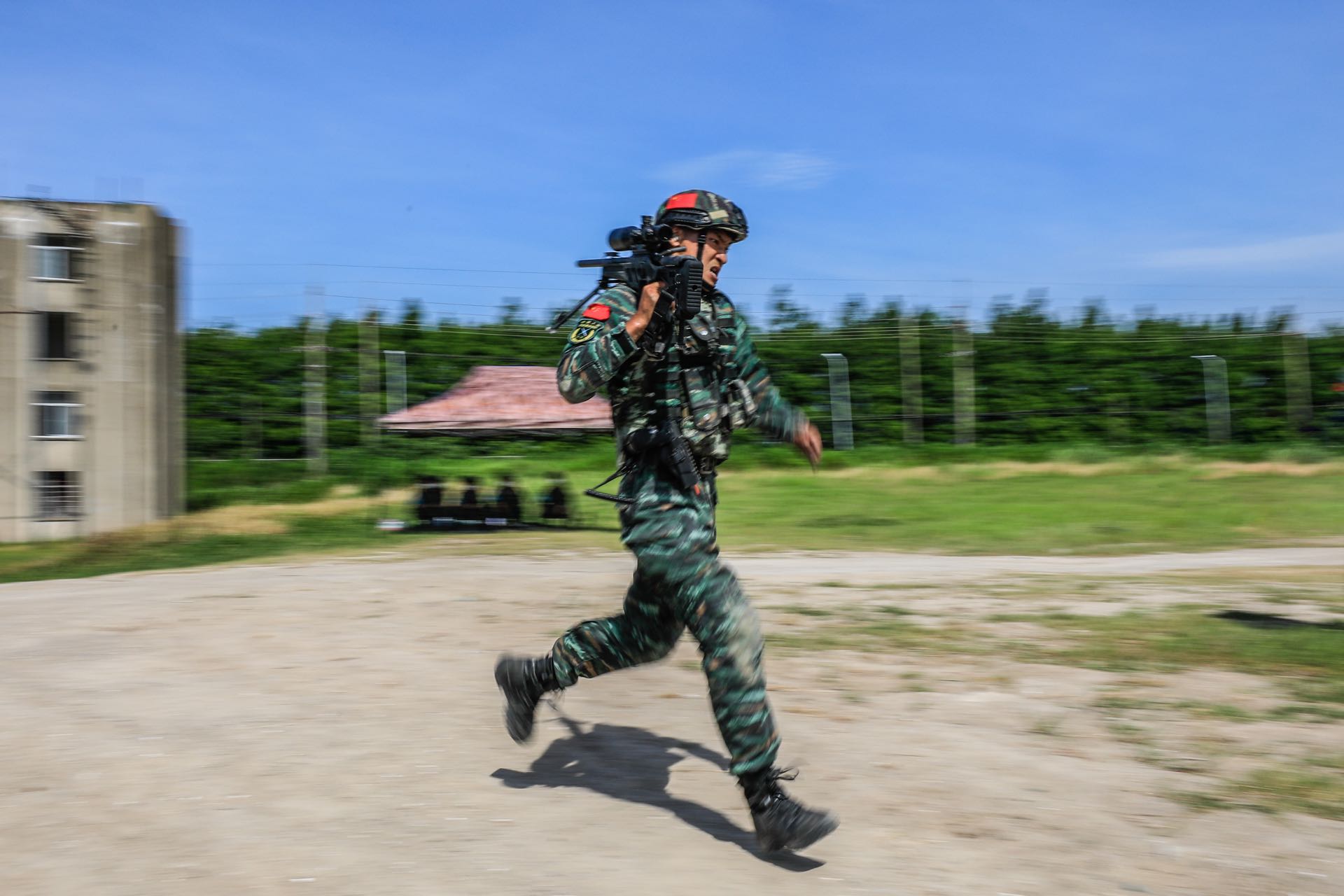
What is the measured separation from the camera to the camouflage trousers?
350 centimetres

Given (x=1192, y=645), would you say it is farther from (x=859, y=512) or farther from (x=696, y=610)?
(x=859, y=512)

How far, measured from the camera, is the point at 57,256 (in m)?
18.8

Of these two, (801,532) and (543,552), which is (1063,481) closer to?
(801,532)

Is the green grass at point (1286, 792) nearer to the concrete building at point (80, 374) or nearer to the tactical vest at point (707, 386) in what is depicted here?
the tactical vest at point (707, 386)

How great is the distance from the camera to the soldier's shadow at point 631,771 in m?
3.72

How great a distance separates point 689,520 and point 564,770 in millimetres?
1194

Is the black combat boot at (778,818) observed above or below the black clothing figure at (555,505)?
below

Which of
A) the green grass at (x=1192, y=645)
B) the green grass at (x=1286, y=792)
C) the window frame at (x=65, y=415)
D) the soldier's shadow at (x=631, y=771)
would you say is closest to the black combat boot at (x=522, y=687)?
the soldier's shadow at (x=631, y=771)

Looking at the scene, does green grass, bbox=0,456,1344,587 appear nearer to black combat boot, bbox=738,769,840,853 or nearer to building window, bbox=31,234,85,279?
building window, bbox=31,234,85,279

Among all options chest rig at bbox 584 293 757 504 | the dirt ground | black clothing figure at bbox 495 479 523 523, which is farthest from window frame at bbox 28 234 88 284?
chest rig at bbox 584 293 757 504

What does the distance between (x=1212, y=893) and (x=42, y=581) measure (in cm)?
1043

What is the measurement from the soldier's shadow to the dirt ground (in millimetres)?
15

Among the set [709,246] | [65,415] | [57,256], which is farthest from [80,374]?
[709,246]

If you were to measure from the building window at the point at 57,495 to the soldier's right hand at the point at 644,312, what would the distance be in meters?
17.2
